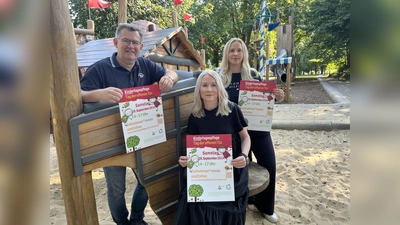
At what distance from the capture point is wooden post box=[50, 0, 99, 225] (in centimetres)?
151

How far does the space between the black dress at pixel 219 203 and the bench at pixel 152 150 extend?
15cm

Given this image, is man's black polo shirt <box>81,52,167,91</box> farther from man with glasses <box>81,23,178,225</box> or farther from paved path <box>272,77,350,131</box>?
paved path <box>272,77,350,131</box>

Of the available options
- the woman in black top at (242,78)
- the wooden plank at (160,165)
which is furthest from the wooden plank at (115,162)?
the woman in black top at (242,78)

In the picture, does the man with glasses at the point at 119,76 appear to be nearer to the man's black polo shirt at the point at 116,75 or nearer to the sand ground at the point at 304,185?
the man's black polo shirt at the point at 116,75

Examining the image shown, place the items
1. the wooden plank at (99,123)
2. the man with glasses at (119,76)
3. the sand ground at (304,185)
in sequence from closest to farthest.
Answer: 1. the wooden plank at (99,123)
2. the man with glasses at (119,76)
3. the sand ground at (304,185)

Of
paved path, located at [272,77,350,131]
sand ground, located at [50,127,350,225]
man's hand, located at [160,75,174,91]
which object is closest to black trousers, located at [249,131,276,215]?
sand ground, located at [50,127,350,225]

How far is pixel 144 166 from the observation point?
1937 millimetres

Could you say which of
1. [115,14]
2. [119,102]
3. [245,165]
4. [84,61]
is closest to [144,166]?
[119,102]

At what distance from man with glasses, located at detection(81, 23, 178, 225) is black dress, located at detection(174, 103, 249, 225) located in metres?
0.40

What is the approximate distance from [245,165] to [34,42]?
1691 millimetres

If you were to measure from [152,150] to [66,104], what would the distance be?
2.21 ft

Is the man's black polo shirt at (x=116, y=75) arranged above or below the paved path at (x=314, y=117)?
above

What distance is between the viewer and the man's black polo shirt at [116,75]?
192cm

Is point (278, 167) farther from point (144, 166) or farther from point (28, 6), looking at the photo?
point (28, 6)
